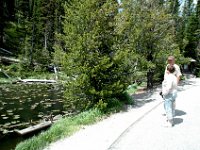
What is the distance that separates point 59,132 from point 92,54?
13.0 feet

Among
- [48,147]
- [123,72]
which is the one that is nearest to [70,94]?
[123,72]

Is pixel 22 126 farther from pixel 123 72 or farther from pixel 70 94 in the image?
pixel 123 72

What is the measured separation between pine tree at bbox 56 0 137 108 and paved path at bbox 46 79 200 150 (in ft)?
5.58

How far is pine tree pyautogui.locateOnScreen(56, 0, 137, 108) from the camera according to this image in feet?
43.7

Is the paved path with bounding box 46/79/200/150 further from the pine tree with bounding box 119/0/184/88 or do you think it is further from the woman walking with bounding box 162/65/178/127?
Result: the pine tree with bounding box 119/0/184/88

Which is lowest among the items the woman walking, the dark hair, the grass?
the grass

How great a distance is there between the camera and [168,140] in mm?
8656

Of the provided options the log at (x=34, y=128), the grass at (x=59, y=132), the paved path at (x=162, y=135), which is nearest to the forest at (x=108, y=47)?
the grass at (x=59, y=132)

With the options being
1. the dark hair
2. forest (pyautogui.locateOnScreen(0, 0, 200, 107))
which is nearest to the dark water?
forest (pyautogui.locateOnScreen(0, 0, 200, 107))

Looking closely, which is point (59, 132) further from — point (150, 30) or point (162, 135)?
point (150, 30)

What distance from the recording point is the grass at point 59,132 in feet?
33.2

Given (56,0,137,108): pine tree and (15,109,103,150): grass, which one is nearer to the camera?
(15,109,103,150): grass

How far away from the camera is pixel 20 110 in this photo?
18109mm

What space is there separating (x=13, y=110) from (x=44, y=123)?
4.38 metres
